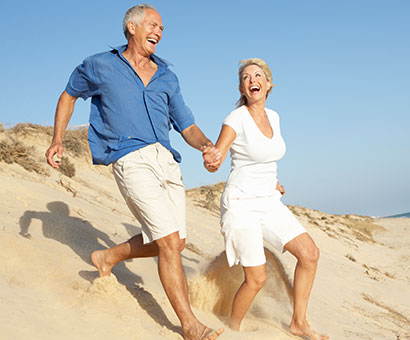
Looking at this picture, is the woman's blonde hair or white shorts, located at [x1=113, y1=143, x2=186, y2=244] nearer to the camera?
white shorts, located at [x1=113, y1=143, x2=186, y2=244]

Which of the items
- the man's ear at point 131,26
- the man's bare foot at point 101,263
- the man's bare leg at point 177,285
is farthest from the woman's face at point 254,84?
the man's bare foot at point 101,263

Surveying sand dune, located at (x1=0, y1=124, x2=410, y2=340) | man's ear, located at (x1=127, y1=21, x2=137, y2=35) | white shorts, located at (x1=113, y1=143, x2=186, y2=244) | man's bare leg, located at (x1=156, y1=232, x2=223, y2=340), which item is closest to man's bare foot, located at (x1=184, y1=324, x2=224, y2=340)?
man's bare leg, located at (x1=156, y1=232, x2=223, y2=340)

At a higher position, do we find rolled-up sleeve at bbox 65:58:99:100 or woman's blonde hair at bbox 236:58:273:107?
woman's blonde hair at bbox 236:58:273:107

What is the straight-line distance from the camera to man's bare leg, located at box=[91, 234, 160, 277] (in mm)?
3902

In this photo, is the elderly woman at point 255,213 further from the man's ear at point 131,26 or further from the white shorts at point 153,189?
the man's ear at point 131,26

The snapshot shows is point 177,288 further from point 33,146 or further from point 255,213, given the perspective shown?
point 33,146

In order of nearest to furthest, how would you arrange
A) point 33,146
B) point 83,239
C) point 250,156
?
1. point 250,156
2. point 83,239
3. point 33,146

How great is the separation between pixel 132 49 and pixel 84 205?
167 inches

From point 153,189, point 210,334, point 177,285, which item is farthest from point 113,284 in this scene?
point 210,334

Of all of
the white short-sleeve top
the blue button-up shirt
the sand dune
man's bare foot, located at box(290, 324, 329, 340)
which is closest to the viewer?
the sand dune

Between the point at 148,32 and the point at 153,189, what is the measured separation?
4.09ft

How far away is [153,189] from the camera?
11.6ft

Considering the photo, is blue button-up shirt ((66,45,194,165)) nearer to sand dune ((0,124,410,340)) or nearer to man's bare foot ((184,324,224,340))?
sand dune ((0,124,410,340))

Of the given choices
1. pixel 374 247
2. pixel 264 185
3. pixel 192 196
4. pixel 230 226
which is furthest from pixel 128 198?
pixel 374 247
